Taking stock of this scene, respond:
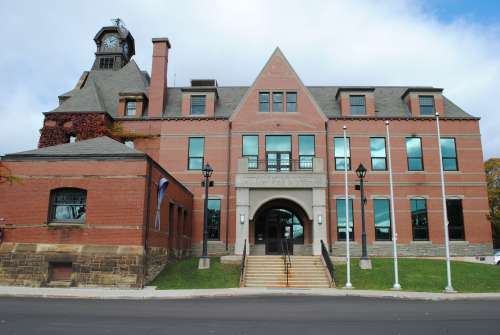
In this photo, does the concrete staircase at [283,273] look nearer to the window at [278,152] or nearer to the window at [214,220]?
the window at [214,220]

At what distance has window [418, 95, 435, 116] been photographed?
28719mm

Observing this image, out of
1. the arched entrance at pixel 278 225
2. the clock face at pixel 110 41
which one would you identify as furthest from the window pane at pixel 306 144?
the clock face at pixel 110 41

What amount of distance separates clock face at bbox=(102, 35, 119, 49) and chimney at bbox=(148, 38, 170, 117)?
11.3m

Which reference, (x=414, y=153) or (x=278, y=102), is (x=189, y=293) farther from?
(x=414, y=153)

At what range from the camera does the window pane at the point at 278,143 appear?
27.7 m

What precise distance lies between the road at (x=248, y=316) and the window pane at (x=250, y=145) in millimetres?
14371

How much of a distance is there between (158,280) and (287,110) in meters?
15.1

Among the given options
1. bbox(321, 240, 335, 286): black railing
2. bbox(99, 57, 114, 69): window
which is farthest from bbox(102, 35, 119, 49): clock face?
bbox(321, 240, 335, 286): black railing

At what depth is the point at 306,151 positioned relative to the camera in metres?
27.7

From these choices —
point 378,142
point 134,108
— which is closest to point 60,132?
point 134,108

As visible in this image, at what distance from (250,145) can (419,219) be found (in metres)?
12.3

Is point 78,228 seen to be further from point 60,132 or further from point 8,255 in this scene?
Answer: point 60,132

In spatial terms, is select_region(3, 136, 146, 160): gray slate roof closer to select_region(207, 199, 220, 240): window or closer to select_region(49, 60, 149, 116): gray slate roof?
select_region(49, 60, 149, 116): gray slate roof

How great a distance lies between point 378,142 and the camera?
28.2m
